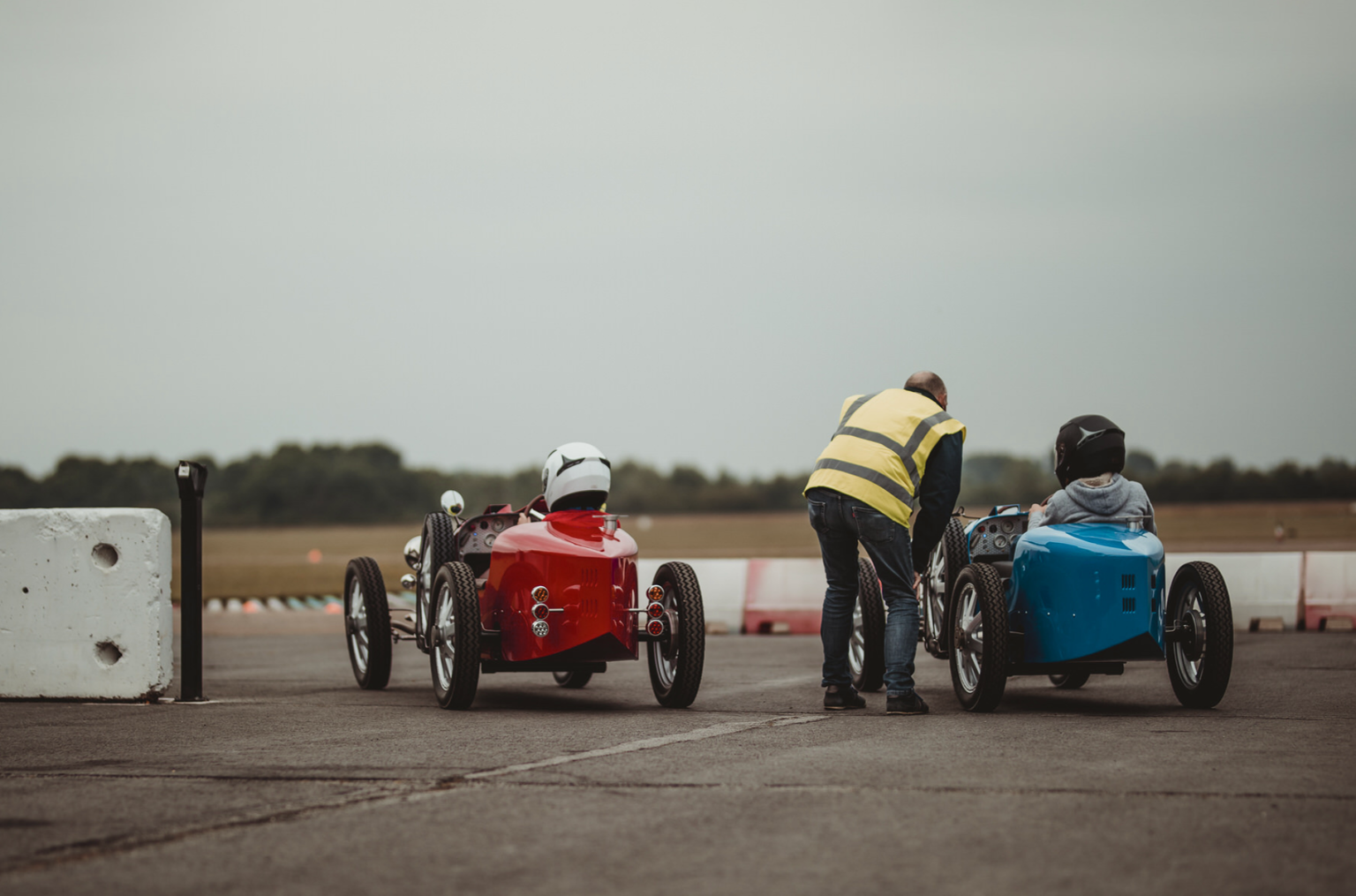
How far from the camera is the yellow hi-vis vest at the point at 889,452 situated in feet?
25.7

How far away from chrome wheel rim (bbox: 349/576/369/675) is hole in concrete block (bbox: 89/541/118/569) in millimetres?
1948

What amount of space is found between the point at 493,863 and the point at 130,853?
3.50 ft

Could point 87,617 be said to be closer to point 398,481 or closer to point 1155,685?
point 1155,685

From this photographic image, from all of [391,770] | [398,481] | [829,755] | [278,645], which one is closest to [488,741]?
[391,770]

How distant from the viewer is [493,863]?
3949mm

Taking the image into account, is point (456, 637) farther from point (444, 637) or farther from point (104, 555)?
point (104, 555)

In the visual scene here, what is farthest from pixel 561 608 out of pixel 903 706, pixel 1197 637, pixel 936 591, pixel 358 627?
pixel 1197 637

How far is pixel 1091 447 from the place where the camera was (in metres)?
8.04

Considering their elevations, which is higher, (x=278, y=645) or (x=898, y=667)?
(x=898, y=667)

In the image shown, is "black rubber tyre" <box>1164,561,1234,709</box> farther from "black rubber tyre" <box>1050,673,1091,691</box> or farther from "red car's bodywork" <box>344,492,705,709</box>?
"red car's bodywork" <box>344,492,705,709</box>

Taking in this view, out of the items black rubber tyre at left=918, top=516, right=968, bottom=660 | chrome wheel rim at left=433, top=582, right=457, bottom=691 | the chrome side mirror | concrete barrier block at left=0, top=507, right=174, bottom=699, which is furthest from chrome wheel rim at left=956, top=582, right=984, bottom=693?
concrete barrier block at left=0, top=507, right=174, bottom=699

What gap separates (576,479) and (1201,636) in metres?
3.64

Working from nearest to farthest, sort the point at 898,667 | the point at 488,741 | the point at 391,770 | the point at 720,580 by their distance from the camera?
the point at 391,770 < the point at 488,741 < the point at 898,667 < the point at 720,580

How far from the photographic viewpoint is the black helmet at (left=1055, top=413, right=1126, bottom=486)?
8031 millimetres
